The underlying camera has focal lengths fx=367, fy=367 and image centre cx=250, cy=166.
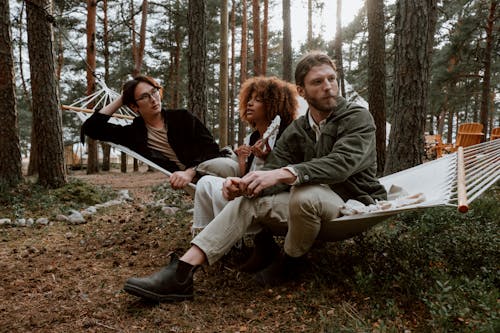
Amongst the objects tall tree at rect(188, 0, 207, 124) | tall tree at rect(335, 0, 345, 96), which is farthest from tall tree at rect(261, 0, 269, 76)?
tall tree at rect(188, 0, 207, 124)

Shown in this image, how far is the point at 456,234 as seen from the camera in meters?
2.07

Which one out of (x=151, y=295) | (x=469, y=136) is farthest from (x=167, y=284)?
(x=469, y=136)

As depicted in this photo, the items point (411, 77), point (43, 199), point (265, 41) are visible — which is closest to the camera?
point (411, 77)

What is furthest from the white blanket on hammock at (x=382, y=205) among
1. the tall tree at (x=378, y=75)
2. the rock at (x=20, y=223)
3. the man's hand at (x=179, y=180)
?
the tall tree at (x=378, y=75)

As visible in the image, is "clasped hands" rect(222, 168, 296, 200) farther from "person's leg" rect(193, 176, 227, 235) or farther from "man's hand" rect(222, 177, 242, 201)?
"person's leg" rect(193, 176, 227, 235)

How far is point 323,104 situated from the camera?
1729 mm

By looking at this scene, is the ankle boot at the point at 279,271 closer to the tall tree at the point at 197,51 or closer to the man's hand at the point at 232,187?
the man's hand at the point at 232,187

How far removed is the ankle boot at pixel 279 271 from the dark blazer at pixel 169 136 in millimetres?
821

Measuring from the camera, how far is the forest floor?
1.42 meters

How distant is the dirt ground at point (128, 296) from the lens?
1.45 metres

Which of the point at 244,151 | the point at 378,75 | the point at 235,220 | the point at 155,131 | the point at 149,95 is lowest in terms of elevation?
the point at 235,220

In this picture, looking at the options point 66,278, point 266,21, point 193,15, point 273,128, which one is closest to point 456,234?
point 273,128

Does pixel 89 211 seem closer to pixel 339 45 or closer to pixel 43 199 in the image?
pixel 43 199

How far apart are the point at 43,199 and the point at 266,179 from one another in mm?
3112
